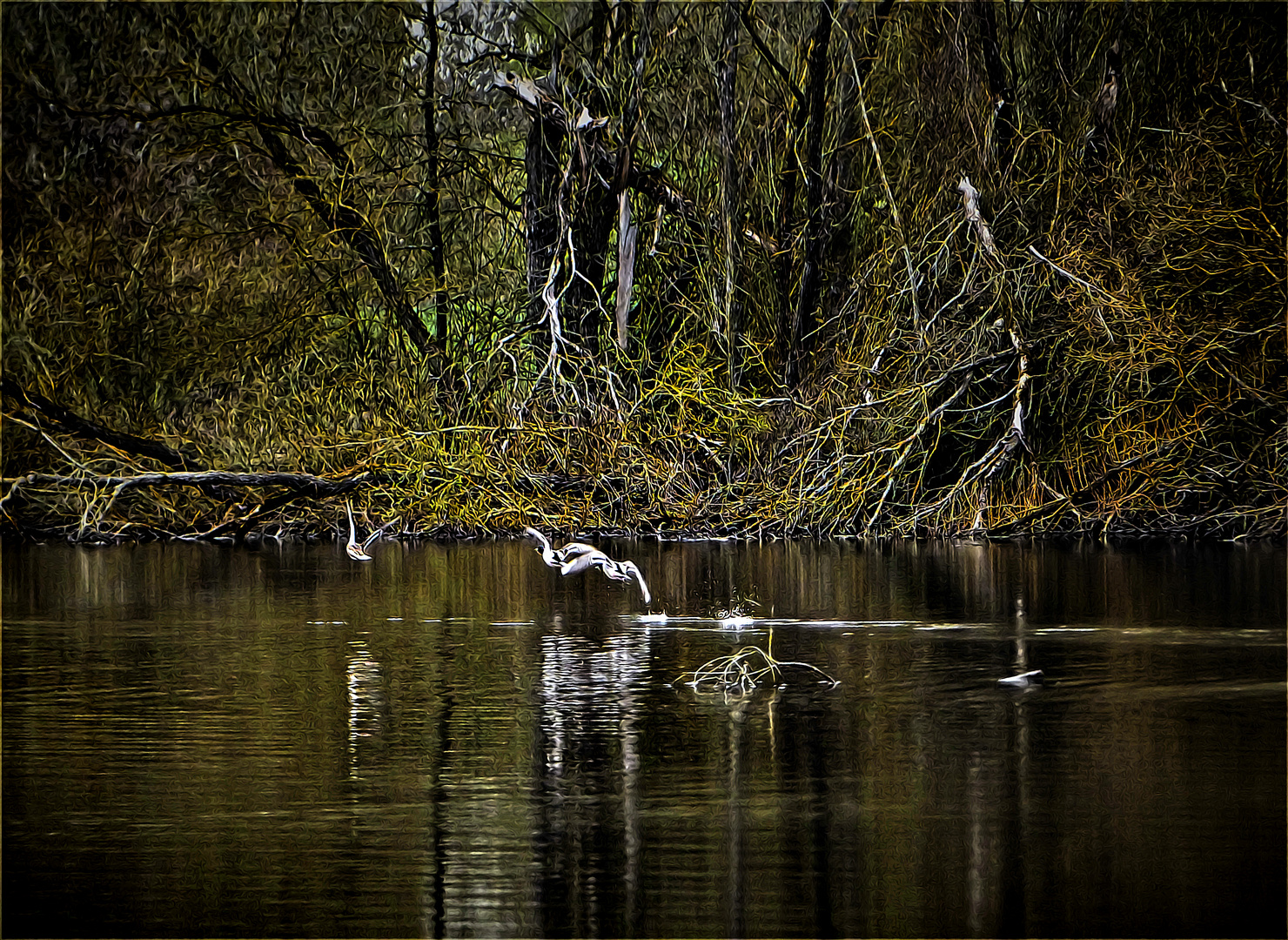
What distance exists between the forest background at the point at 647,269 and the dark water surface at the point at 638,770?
17.6 ft

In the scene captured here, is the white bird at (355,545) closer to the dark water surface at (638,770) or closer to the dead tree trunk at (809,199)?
the dark water surface at (638,770)

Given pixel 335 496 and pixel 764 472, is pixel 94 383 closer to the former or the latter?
pixel 335 496

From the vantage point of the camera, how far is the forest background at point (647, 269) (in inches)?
617

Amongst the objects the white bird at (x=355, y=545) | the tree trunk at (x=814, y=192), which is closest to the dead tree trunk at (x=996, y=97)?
the tree trunk at (x=814, y=192)

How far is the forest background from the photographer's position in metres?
15.7

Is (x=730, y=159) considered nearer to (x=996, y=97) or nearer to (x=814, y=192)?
(x=814, y=192)

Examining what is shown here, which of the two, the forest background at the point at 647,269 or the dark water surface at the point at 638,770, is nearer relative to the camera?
the dark water surface at the point at 638,770

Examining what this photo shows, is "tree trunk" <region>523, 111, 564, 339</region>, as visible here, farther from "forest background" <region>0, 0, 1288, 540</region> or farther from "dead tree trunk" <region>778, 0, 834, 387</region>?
"dead tree trunk" <region>778, 0, 834, 387</region>

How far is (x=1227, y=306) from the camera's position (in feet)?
51.8

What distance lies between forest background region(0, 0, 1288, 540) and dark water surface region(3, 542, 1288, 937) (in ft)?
17.6

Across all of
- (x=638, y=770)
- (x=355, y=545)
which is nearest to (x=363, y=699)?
(x=638, y=770)

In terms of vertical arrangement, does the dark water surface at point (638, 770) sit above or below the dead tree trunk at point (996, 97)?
below

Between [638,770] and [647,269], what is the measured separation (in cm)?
1323

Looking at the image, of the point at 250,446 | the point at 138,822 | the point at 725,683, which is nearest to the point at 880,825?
the point at 138,822
